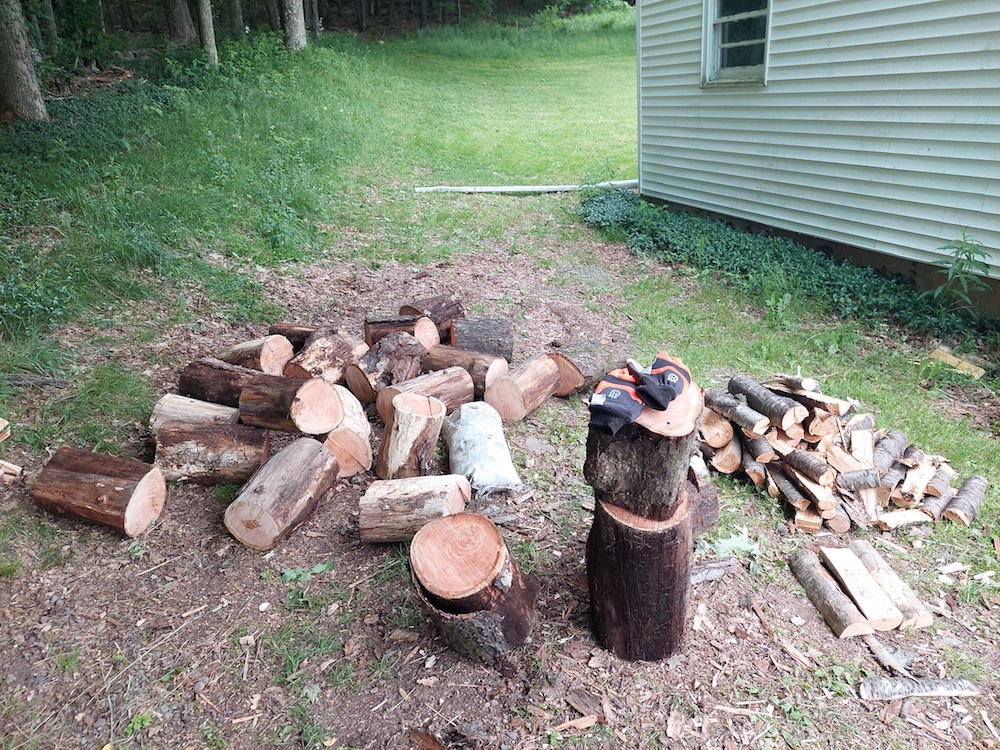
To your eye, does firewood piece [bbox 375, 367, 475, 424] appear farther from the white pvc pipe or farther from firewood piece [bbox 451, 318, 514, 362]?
the white pvc pipe

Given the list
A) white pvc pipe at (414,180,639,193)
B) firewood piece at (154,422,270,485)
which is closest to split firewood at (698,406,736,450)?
firewood piece at (154,422,270,485)

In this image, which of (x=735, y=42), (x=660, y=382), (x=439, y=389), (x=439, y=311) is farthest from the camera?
(x=735, y=42)

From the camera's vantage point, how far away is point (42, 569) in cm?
300

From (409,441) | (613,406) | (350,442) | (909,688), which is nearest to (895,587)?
(909,688)

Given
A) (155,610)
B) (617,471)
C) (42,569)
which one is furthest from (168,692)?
(617,471)

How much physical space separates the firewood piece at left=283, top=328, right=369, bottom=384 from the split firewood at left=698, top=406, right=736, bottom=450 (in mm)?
2250

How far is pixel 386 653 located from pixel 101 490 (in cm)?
169

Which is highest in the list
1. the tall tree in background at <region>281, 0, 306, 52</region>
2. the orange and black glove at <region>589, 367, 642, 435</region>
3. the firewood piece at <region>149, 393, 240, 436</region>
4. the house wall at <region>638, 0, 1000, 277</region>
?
the tall tree in background at <region>281, 0, 306, 52</region>

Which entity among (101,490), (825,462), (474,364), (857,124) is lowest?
(825,462)

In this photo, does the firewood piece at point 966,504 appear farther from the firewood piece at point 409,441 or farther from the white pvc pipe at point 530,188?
the white pvc pipe at point 530,188

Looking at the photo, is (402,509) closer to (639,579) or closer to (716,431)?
(639,579)

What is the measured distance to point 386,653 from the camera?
8.55 feet

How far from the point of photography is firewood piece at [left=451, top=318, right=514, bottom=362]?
183 inches

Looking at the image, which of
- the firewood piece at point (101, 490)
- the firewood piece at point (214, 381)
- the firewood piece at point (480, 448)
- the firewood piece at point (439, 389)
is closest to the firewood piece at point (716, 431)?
the firewood piece at point (480, 448)
